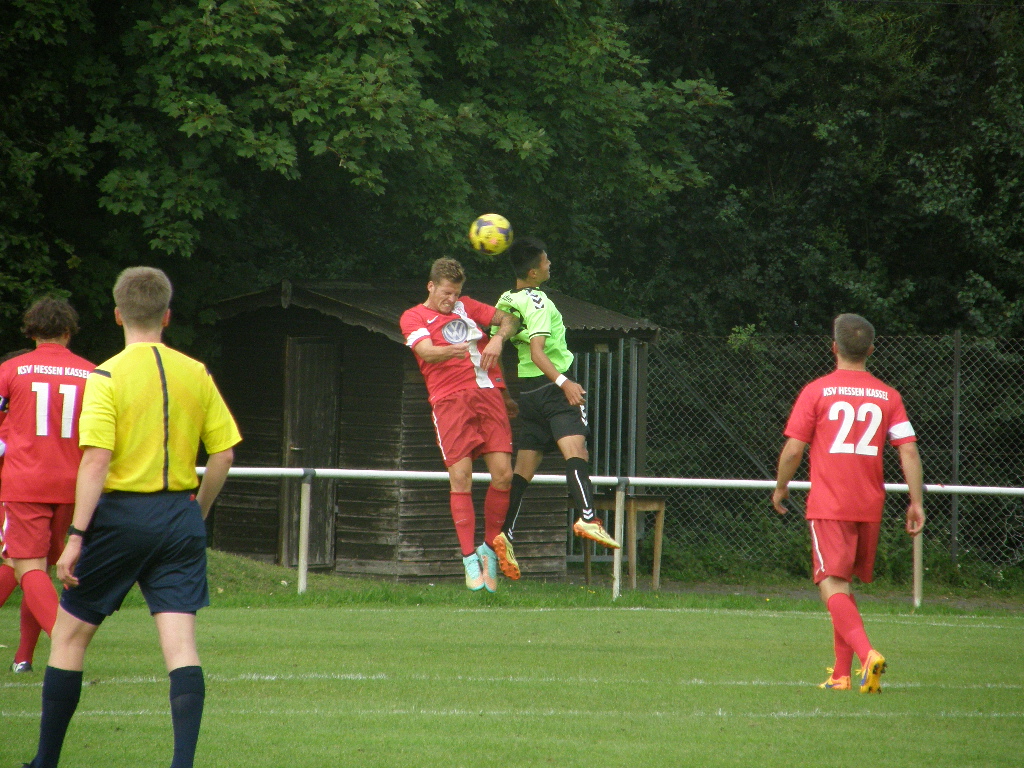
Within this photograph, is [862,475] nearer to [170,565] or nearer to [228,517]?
[170,565]

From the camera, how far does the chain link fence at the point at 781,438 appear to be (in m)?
16.1

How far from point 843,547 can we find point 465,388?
3867 mm

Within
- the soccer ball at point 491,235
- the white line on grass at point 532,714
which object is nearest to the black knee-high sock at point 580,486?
the soccer ball at point 491,235

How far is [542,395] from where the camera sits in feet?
33.7

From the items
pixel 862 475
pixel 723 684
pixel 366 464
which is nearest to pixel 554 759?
pixel 723 684

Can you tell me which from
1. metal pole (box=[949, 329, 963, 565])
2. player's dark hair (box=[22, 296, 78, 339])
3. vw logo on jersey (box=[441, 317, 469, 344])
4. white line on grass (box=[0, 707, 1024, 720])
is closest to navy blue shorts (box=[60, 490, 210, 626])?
white line on grass (box=[0, 707, 1024, 720])

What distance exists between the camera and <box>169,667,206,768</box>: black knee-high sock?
4434 millimetres

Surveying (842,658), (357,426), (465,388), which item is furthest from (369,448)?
(842,658)

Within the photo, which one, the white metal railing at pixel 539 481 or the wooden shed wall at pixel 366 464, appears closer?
the white metal railing at pixel 539 481

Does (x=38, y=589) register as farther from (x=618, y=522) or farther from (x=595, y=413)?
(x=595, y=413)

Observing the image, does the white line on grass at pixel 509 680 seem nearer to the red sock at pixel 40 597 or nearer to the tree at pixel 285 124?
the red sock at pixel 40 597

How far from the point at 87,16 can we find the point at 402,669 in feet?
31.2

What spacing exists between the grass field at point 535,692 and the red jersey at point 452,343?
177cm

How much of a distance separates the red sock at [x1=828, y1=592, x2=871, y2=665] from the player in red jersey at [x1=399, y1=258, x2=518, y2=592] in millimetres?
3639
